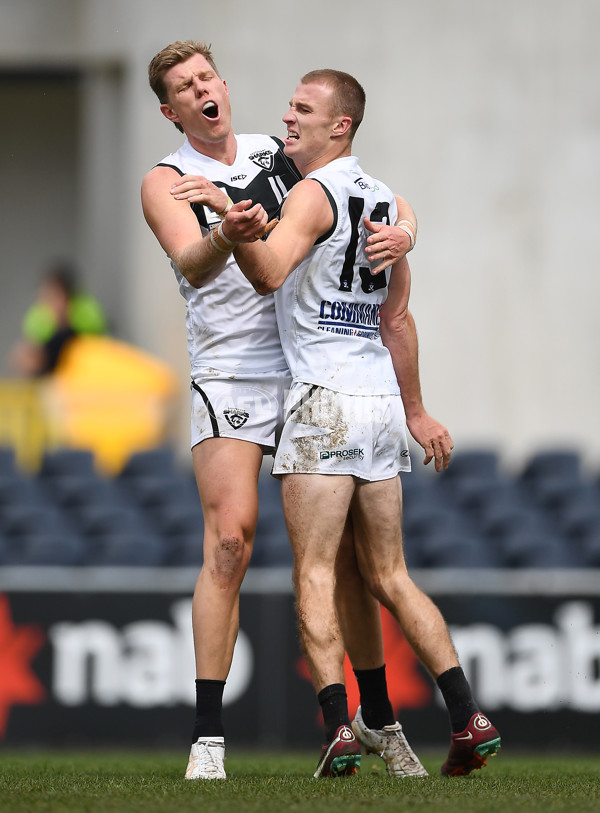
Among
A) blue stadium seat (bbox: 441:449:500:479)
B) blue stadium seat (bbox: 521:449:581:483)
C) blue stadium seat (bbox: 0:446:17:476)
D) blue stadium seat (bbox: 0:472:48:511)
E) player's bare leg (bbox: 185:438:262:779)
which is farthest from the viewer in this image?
blue stadium seat (bbox: 521:449:581:483)

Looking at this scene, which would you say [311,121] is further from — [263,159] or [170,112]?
[170,112]

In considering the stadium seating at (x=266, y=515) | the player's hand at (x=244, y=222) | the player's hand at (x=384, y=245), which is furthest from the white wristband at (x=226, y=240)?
the stadium seating at (x=266, y=515)

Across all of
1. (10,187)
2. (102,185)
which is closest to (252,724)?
(102,185)

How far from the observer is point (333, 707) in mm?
4324

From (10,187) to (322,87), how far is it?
1182 centimetres

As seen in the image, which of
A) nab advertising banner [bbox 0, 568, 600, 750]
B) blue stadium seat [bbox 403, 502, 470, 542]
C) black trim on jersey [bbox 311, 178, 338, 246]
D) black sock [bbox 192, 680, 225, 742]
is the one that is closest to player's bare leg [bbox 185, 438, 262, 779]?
black sock [bbox 192, 680, 225, 742]

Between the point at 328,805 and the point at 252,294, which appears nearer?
the point at 328,805

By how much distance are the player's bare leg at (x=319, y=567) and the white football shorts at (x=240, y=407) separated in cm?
32

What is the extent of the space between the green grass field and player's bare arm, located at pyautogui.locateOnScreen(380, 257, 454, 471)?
1.07 m

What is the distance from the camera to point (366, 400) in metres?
4.52

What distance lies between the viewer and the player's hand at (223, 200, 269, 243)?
13.1 ft

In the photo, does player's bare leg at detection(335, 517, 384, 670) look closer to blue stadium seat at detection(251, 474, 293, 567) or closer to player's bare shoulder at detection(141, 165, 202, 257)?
player's bare shoulder at detection(141, 165, 202, 257)

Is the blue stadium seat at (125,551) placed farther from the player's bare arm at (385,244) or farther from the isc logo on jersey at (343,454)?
the player's bare arm at (385,244)

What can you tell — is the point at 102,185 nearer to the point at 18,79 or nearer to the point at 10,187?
the point at 18,79
